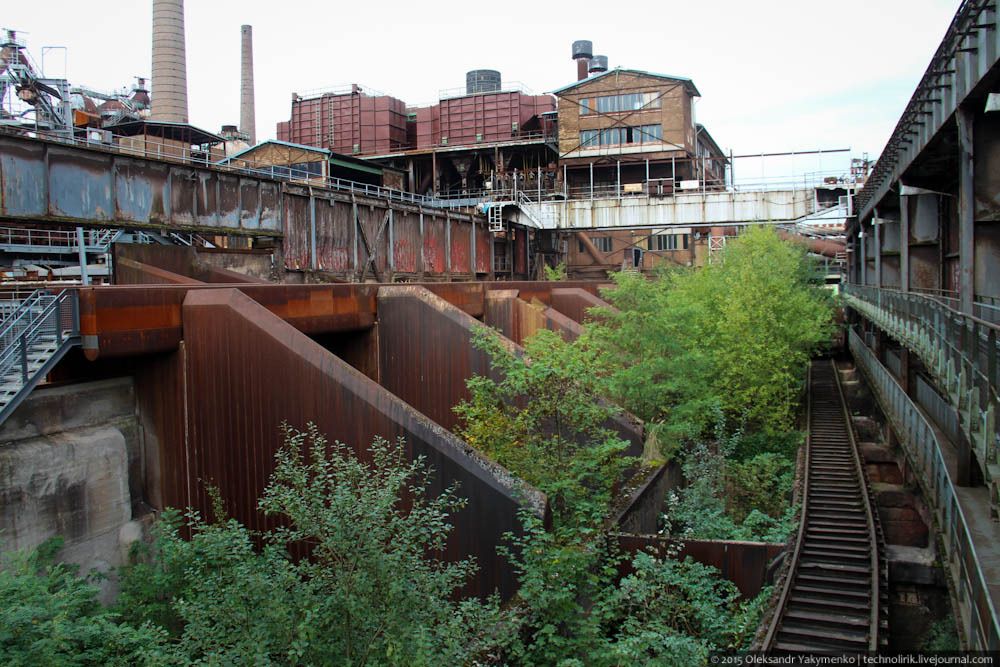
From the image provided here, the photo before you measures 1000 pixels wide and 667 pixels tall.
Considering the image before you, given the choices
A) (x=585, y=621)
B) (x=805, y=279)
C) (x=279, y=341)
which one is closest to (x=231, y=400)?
(x=279, y=341)

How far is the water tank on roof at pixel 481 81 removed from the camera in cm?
6056

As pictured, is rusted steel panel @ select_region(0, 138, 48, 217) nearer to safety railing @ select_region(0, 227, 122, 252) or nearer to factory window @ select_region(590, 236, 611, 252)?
safety railing @ select_region(0, 227, 122, 252)

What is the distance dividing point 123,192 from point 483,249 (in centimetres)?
2252

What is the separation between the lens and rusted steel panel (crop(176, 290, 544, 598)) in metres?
11.4

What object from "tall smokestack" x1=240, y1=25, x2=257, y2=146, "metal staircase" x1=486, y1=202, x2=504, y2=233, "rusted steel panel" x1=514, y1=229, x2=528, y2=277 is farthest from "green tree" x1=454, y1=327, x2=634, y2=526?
"tall smokestack" x1=240, y1=25, x2=257, y2=146

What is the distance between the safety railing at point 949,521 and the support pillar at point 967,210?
7.11ft

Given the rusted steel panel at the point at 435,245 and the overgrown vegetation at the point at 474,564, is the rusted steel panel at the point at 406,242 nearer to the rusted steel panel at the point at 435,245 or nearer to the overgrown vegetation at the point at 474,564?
the rusted steel panel at the point at 435,245

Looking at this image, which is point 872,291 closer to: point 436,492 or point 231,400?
point 436,492

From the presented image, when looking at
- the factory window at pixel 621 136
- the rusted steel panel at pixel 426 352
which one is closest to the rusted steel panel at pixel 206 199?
the rusted steel panel at pixel 426 352

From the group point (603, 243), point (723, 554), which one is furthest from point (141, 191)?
point (603, 243)

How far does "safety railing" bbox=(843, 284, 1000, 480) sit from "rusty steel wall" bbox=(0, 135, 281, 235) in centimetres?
1673

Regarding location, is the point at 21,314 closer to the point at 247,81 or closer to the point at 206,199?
the point at 206,199

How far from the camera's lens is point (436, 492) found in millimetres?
11461

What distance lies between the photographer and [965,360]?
8.75m
